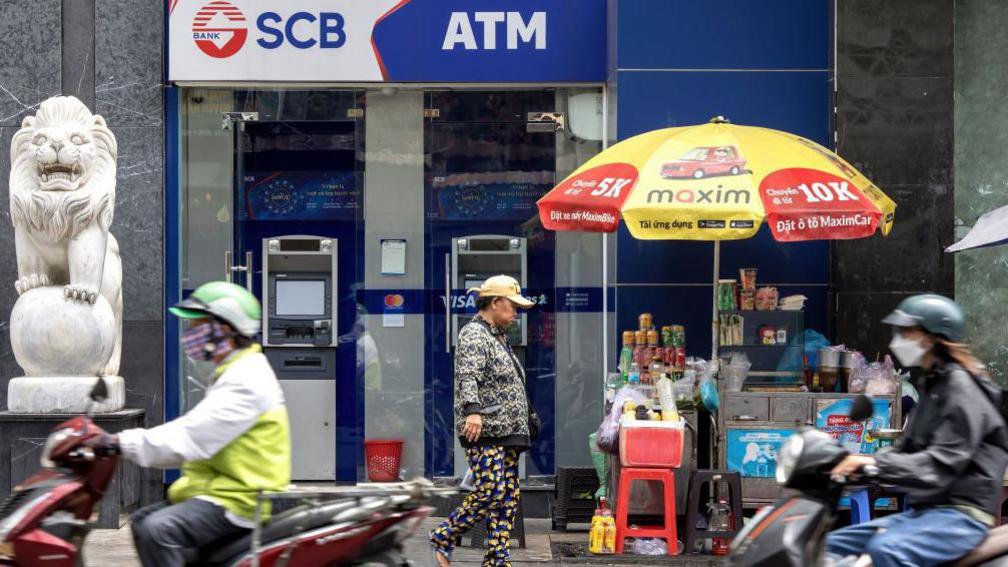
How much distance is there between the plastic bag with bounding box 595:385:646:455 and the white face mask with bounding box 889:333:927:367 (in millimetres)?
3862

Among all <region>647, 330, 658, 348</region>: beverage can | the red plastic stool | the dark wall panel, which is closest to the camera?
the red plastic stool

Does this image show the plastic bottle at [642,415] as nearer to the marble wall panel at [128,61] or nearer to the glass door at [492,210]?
the glass door at [492,210]

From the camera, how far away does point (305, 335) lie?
11.3 m

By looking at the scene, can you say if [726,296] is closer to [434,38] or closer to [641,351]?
[641,351]

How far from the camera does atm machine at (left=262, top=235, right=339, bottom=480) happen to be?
37.0 feet

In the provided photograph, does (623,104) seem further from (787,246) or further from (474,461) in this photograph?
(474,461)

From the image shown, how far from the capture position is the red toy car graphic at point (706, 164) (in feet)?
28.7

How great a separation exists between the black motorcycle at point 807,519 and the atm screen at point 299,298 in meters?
6.68

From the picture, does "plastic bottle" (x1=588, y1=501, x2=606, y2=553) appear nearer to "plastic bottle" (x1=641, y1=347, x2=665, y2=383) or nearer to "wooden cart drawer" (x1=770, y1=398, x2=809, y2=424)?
"plastic bottle" (x1=641, y1=347, x2=665, y2=383)

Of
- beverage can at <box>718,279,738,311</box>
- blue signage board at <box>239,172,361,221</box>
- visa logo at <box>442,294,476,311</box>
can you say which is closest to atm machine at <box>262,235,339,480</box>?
blue signage board at <box>239,172,361,221</box>

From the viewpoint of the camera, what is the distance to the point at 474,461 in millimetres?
7926

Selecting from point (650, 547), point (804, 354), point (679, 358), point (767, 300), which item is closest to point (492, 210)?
point (679, 358)

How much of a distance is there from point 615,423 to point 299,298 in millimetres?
3347

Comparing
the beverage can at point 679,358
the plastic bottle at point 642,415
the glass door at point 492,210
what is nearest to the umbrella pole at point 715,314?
the beverage can at point 679,358
